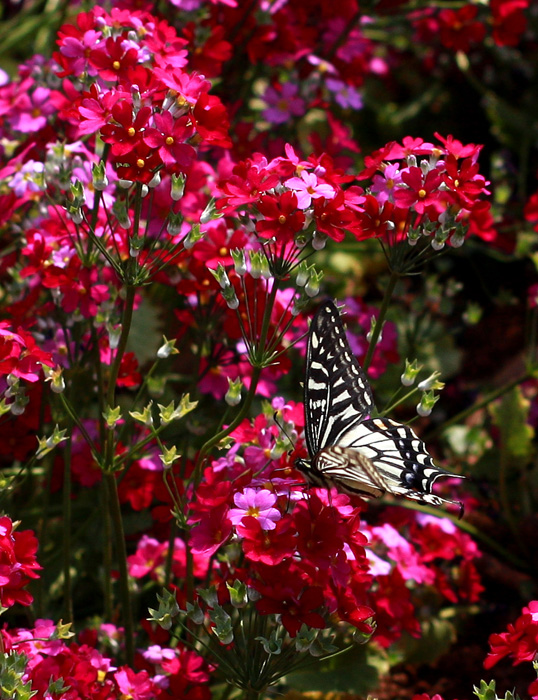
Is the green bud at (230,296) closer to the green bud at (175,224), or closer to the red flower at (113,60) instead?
the green bud at (175,224)

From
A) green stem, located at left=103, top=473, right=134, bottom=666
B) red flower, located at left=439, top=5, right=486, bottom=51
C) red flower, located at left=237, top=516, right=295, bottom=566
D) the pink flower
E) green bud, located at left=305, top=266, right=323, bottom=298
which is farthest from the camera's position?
red flower, located at left=439, top=5, right=486, bottom=51

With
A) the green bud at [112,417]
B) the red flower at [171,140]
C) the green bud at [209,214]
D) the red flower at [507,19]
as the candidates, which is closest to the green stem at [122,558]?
the green bud at [112,417]

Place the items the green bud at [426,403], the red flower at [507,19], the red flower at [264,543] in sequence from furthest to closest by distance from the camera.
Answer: the red flower at [507,19] < the green bud at [426,403] < the red flower at [264,543]

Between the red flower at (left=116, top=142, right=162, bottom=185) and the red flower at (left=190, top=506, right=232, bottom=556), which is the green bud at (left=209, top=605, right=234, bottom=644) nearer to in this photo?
the red flower at (left=190, top=506, right=232, bottom=556)

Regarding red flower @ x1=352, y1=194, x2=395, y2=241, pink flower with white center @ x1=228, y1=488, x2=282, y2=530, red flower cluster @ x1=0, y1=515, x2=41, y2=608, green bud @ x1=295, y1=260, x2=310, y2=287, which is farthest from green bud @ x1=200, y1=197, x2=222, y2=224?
red flower cluster @ x1=0, y1=515, x2=41, y2=608

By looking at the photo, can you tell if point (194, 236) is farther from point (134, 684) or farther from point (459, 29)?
point (459, 29)

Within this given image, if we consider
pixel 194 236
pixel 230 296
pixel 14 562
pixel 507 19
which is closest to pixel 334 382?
pixel 230 296
